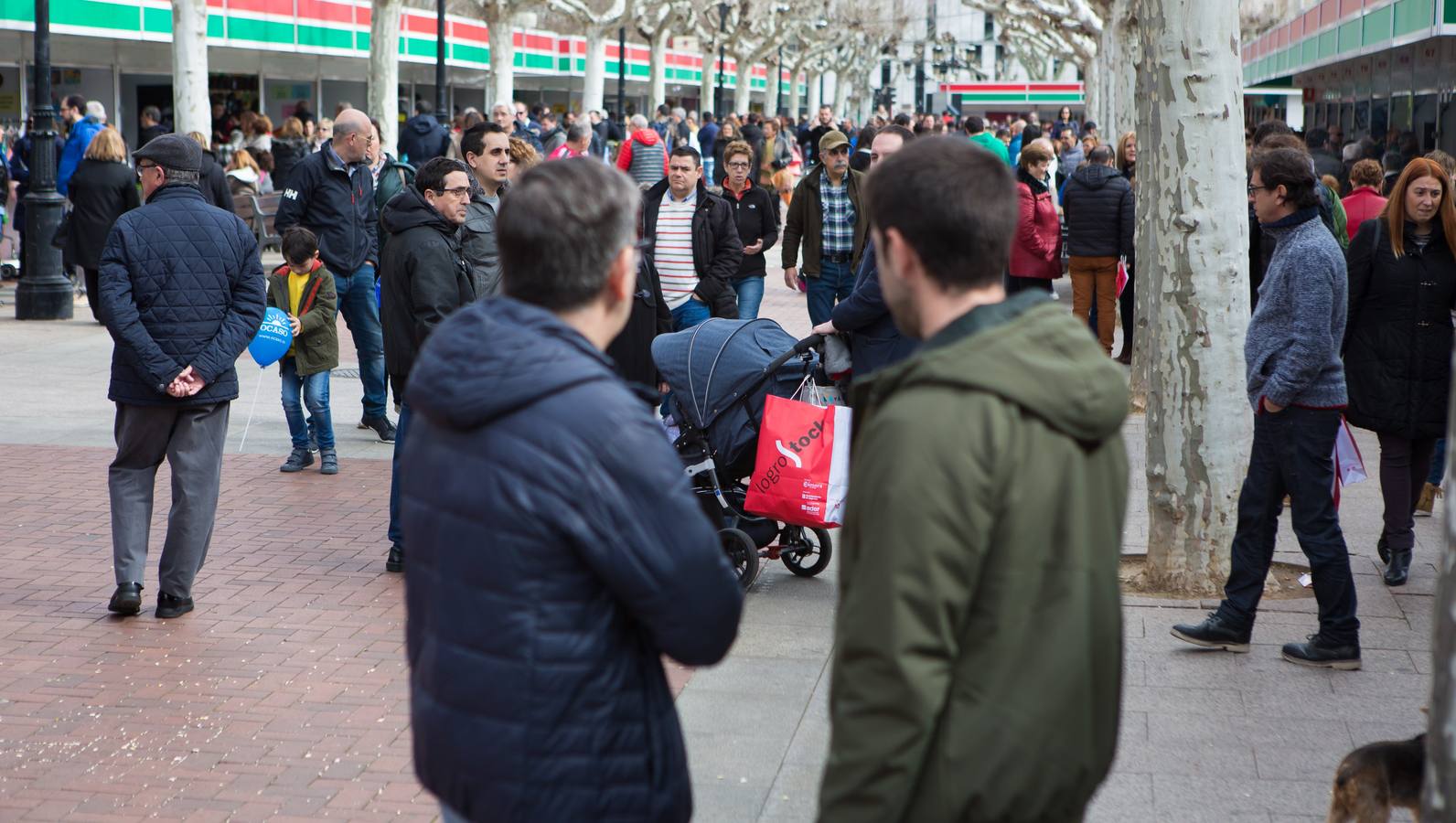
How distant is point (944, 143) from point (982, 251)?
0.55 ft

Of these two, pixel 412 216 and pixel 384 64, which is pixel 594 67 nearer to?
pixel 384 64

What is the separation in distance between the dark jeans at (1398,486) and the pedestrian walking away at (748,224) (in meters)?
5.17

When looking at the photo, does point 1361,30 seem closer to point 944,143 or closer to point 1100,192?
point 1100,192

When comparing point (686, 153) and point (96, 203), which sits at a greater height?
point (686, 153)

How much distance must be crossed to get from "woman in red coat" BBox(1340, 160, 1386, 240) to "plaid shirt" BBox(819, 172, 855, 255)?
3.15 meters

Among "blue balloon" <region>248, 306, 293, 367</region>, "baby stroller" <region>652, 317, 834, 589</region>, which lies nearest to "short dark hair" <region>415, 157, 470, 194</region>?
"baby stroller" <region>652, 317, 834, 589</region>

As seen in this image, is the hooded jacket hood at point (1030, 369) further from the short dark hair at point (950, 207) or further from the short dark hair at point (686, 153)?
the short dark hair at point (686, 153)

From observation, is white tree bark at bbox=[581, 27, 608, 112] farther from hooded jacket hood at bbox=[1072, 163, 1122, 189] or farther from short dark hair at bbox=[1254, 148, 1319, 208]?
short dark hair at bbox=[1254, 148, 1319, 208]

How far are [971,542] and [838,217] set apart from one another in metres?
9.10

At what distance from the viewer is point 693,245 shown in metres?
9.81

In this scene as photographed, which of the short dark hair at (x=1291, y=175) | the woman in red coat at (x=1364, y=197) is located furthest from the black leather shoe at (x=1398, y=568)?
the woman in red coat at (x=1364, y=197)

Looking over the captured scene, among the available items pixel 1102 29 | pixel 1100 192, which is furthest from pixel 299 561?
pixel 1102 29

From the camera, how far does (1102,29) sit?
3356cm

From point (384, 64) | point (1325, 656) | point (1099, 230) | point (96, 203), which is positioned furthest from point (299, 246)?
point (384, 64)
